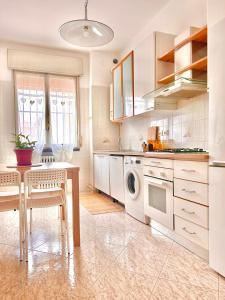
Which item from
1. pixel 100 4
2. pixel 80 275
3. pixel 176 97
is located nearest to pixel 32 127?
pixel 100 4

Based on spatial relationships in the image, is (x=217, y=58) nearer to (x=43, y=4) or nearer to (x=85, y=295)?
(x=85, y=295)

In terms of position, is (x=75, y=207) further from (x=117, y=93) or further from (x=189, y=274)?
(x=117, y=93)

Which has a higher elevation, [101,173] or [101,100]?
[101,100]

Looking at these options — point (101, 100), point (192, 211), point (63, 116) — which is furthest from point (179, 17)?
point (63, 116)

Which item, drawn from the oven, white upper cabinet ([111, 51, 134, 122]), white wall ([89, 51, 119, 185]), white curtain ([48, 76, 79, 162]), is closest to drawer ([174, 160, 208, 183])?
the oven

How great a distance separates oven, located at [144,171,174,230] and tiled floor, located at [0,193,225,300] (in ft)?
0.63

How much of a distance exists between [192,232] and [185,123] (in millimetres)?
1415

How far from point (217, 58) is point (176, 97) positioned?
3.98 ft

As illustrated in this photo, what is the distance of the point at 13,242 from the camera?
2266mm

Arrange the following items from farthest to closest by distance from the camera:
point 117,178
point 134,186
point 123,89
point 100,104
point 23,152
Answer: point 100,104
point 123,89
point 117,178
point 134,186
point 23,152

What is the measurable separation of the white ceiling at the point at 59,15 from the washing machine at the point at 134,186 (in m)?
2.10

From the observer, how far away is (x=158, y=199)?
2.41m

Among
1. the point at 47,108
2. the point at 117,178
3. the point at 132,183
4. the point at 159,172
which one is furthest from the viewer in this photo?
the point at 47,108

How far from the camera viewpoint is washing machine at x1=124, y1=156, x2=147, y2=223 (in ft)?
9.09
